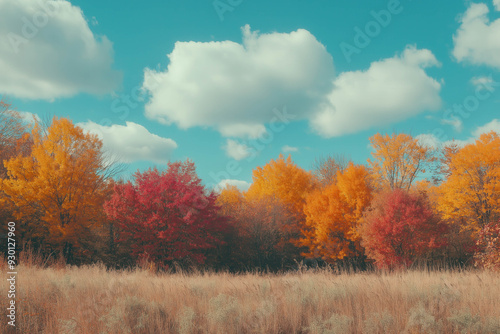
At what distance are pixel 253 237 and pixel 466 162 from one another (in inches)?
867

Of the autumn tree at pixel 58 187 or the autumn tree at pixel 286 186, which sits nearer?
the autumn tree at pixel 58 187

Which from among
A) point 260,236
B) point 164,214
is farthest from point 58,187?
point 260,236

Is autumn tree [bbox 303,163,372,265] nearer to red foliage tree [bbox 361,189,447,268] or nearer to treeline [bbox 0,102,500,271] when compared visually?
treeline [bbox 0,102,500,271]

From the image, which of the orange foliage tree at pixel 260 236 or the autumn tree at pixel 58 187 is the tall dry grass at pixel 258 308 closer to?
the autumn tree at pixel 58 187

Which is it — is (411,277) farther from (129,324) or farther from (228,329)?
(129,324)

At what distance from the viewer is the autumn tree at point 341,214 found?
3397 cm

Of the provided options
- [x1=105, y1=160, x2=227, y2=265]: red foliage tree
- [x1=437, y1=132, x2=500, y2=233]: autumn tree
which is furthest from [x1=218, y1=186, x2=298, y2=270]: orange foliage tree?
[x1=437, y1=132, x2=500, y2=233]: autumn tree

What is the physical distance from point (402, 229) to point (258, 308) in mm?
24867

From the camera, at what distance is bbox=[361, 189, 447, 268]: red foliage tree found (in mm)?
27672

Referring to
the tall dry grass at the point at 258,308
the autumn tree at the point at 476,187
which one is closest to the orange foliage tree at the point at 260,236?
the autumn tree at the point at 476,187

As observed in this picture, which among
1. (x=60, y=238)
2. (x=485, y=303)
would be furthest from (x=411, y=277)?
(x=60, y=238)

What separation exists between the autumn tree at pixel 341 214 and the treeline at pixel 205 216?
0.34ft

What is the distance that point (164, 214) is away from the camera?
2666cm

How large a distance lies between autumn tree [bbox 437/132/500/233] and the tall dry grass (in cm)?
2569
